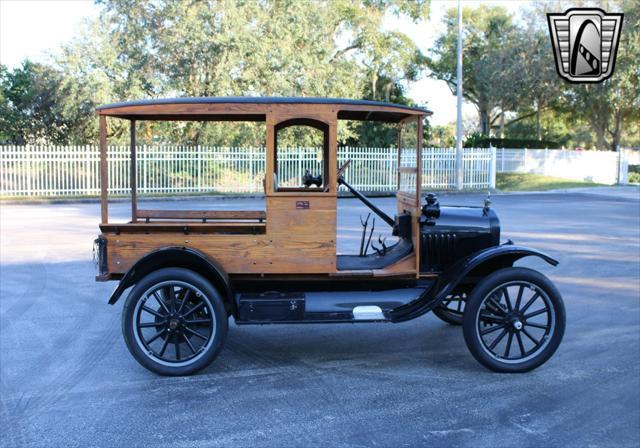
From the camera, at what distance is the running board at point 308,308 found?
16.8 ft

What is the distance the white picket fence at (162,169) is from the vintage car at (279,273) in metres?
17.4

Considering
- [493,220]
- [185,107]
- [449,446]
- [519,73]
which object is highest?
[519,73]

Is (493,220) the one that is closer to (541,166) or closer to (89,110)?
(89,110)

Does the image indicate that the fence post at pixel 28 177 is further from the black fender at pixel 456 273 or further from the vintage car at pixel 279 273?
the black fender at pixel 456 273

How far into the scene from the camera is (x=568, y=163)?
35.2m

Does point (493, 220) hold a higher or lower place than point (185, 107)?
lower

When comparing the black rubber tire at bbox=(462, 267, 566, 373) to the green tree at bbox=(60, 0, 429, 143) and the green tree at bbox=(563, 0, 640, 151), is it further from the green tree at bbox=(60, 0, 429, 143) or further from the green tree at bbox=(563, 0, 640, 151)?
the green tree at bbox=(563, 0, 640, 151)

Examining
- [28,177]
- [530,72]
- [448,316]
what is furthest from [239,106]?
[530,72]

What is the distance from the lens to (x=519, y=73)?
36344 mm

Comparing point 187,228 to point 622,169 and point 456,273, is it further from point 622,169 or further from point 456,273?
point 622,169

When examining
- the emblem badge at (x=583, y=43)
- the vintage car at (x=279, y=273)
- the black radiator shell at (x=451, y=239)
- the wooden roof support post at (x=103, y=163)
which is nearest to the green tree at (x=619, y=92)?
the emblem badge at (x=583, y=43)

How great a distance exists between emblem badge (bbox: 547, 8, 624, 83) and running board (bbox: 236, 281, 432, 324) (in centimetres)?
375

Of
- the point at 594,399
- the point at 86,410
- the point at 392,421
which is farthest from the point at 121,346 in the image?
the point at 594,399

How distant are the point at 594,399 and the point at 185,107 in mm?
3695
